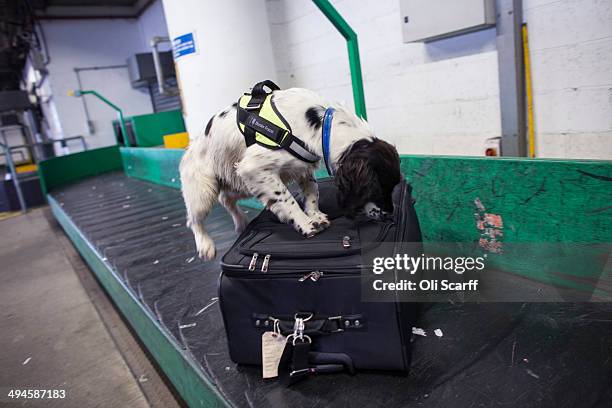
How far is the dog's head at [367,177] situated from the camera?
4.72 ft

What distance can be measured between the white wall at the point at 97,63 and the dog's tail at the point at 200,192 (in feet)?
34.1

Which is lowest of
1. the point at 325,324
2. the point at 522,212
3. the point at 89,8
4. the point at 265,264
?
the point at 325,324

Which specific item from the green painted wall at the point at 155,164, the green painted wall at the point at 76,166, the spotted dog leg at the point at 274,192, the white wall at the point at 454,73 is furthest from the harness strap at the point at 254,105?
the green painted wall at the point at 76,166

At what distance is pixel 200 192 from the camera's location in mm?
1861

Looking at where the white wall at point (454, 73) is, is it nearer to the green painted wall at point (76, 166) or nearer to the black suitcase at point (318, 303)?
the black suitcase at point (318, 303)

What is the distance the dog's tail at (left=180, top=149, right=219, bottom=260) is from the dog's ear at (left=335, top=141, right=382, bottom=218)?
0.69 meters

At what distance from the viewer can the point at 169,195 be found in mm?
5266

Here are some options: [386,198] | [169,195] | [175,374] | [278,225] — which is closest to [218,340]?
[175,374]

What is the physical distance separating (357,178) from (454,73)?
2227 mm

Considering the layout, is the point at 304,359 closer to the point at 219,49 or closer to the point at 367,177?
the point at 367,177

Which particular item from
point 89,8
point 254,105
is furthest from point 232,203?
point 89,8

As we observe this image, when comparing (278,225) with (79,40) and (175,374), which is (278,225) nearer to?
(175,374)

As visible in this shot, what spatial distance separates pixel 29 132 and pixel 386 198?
57.4 feet

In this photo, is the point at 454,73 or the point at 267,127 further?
the point at 454,73
